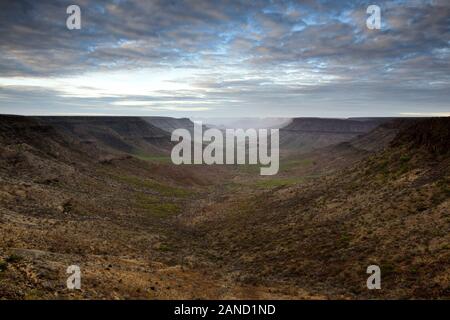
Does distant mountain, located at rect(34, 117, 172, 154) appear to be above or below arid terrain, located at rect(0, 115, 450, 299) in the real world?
above

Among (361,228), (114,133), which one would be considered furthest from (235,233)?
(114,133)

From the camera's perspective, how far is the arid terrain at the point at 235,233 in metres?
20.0

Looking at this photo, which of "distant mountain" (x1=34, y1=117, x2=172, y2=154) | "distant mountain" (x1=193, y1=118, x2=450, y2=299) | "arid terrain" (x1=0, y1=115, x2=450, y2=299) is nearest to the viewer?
"arid terrain" (x1=0, y1=115, x2=450, y2=299)

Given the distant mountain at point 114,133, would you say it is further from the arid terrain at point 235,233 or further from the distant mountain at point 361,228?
the distant mountain at point 361,228

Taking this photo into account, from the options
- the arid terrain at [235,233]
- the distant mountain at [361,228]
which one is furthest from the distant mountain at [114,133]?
the distant mountain at [361,228]

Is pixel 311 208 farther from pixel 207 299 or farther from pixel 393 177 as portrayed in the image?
pixel 207 299

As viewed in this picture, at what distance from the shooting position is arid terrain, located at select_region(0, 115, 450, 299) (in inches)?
786

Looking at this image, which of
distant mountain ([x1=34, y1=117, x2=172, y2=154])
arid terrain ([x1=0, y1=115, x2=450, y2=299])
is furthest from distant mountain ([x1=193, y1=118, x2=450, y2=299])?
distant mountain ([x1=34, y1=117, x2=172, y2=154])

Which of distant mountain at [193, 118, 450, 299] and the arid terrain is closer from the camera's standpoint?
the arid terrain

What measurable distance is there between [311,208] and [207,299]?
21414 millimetres

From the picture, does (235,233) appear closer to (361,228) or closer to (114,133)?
(361,228)

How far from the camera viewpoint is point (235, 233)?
37.8m

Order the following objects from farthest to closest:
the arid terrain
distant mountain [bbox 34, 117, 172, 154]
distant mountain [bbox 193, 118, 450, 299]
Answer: distant mountain [bbox 34, 117, 172, 154]
distant mountain [bbox 193, 118, 450, 299]
the arid terrain

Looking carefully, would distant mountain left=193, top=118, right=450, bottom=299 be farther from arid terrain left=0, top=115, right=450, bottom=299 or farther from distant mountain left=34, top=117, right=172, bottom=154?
distant mountain left=34, top=117, right=172, bottom=154
